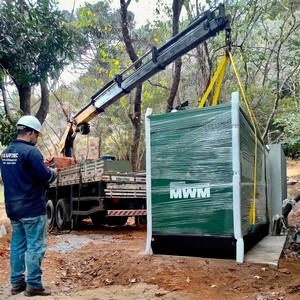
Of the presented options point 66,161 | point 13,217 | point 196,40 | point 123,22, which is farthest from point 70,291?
point 123,22

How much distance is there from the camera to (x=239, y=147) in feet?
15.4

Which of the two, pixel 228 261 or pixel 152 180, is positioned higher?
pixel 152 180

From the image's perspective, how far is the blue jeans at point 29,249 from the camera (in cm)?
394

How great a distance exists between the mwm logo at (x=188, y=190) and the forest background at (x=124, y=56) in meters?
4.41

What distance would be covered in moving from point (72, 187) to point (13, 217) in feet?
20.9

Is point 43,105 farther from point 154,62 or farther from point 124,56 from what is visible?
point 124,56

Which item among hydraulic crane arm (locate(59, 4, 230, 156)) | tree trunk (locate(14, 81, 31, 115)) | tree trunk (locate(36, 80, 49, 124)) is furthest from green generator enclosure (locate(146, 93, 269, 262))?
tree trunk (locate(36, 80, 49, 124))

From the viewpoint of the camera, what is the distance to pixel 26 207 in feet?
13.2

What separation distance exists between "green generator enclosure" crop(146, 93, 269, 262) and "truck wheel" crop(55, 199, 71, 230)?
573 centimetres

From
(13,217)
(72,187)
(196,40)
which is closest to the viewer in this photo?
(13,217)

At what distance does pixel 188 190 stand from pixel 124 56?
47.0ft

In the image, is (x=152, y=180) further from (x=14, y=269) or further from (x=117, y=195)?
(x=117, y=195)

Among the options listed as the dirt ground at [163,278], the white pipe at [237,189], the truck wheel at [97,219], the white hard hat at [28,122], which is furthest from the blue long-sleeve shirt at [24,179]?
the truck wheel at [97,219]

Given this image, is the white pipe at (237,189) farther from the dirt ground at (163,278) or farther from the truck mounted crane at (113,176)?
the truck mounted crane at (113,176)
